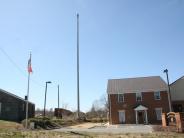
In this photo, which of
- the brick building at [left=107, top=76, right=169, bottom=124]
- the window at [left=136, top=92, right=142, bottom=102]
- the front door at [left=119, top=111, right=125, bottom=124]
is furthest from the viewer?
the window at [left=136, top=92, right=142, bottom=102]

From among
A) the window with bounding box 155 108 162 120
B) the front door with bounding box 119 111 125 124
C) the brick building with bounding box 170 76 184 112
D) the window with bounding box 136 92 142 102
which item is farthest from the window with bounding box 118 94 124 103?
the brick building with bounding box 170 76 184 112

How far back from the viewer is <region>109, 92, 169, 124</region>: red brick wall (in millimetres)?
49938

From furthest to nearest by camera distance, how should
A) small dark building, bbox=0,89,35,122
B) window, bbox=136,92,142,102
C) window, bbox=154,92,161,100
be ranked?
1. window, bbox=136,92,142,102
2. window, bbox=154,92,161,100
3. small dark building, bbox=0,89,35,122

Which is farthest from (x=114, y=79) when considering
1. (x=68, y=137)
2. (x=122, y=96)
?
(x=68, y=137)

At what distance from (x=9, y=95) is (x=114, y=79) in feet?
70.7

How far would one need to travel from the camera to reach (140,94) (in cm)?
5166

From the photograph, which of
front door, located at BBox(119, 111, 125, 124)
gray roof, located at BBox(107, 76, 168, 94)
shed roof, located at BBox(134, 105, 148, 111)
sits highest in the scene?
gray roof, located at BBox(107, 76, 168, 94)

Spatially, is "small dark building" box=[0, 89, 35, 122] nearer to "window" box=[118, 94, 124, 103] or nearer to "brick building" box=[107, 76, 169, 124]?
"brick building" box=[107, 76, 169, 124]

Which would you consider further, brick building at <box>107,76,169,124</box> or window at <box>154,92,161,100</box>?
window at <box>154,92,161,100</box>

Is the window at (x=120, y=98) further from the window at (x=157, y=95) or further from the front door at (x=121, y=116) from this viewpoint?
the window at (x=157, y=95)

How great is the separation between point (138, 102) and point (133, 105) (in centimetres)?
112

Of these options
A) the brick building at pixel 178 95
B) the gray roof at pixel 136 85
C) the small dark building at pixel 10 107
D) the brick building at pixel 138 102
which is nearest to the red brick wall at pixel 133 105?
the brick building at pixel 138 102

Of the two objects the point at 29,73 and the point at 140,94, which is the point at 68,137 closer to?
the point at 29,73

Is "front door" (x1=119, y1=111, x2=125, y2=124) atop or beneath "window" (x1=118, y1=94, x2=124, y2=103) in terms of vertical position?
beneath
